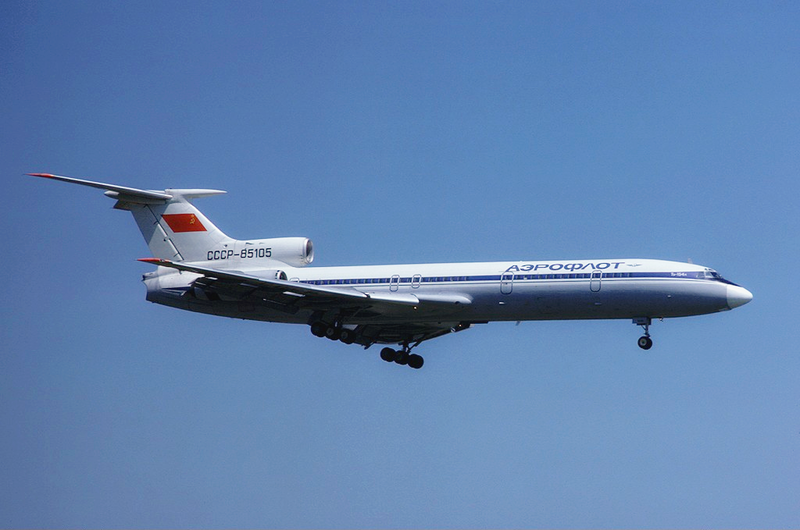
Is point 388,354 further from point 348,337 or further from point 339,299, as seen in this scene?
point 339,299

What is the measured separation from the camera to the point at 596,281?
3784cm

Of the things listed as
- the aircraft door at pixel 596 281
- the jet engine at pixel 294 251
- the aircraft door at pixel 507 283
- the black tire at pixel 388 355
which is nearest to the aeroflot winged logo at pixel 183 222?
the jet engine at pixel 294 251

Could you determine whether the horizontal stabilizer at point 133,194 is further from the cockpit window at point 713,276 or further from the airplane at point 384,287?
the cockpit window at point 713,276

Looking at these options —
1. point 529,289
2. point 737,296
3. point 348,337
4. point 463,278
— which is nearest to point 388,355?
point 348,337

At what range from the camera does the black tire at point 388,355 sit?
149ft

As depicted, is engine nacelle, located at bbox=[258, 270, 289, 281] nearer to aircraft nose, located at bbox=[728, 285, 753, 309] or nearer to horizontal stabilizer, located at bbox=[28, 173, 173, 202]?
horizontal stabilizer, located at bbox=[28, 173, 173, 202]

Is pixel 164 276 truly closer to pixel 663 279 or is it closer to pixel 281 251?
pixel 281 251

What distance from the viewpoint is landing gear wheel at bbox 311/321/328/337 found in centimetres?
4153

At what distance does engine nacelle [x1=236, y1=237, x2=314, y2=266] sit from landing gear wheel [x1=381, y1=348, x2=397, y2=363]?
17.0ft

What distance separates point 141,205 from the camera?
45312mm

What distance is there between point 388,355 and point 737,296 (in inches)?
563

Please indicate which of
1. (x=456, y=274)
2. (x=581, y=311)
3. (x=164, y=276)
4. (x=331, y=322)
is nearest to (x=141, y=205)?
(x=164, y=276)

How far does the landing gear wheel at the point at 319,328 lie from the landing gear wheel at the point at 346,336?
64 centimetres

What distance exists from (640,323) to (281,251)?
1363 centimetres
